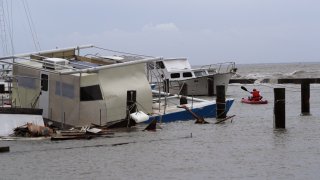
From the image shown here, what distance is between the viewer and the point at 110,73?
26.3m

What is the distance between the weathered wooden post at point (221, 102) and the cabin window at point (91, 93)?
6656mm

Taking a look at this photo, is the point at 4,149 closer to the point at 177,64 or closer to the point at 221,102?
the point at 221,102

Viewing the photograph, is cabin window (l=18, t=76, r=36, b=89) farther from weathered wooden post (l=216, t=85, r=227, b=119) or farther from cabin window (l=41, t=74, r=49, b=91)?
weathered wooden post (l=216, t=85, r=227, b=119)

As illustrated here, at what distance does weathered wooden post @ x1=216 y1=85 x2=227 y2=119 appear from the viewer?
29375 millimetres

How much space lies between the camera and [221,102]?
97.3ft

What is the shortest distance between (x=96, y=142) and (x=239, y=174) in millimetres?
8139

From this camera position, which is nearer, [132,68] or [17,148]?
[17,148]

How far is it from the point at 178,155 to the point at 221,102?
10817 millimetres

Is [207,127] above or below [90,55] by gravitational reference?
below

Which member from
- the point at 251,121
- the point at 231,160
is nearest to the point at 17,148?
the point at 231,160

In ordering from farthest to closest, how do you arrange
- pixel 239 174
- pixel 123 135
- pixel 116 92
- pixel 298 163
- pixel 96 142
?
pixel 116 92, pixel 123 135, pixel 96 142, pixel 298 163, pixel 239 174

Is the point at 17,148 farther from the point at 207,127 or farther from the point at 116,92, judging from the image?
the point at 207,127

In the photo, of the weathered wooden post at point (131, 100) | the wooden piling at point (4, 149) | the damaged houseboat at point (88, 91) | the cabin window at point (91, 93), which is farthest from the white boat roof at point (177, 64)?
the wooden piling at point (4, 149)

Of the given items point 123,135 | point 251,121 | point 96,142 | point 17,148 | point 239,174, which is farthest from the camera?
point 251,121
